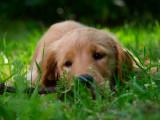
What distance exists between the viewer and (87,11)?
841 centimetres

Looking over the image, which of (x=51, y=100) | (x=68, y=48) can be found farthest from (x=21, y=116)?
Result: (x=68, y=48)

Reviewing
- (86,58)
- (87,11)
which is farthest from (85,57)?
(87,11)

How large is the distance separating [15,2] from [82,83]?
6458 mm

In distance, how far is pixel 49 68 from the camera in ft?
10.3

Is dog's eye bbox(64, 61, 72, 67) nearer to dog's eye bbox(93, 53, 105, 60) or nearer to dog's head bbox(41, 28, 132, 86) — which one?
dog's head bbox(41, 28, 132, 86)

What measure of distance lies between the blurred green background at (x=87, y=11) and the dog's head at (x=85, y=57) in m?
5.03

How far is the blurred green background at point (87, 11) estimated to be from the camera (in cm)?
799

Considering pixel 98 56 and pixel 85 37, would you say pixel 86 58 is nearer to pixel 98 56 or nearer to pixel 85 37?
pixel 98 56

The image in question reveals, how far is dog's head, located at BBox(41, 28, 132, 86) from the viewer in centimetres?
266

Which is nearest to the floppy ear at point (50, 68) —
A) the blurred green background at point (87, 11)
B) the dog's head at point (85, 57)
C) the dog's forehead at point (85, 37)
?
the dog's head at point (85, 57)

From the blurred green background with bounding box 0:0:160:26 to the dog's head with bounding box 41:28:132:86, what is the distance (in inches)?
198

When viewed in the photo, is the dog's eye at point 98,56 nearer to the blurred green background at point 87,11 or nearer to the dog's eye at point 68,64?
the dog's eye at point 68,64

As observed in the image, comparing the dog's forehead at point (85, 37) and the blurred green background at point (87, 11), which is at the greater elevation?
the blurred green background at point (87, 11)

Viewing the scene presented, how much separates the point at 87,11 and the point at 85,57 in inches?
234
